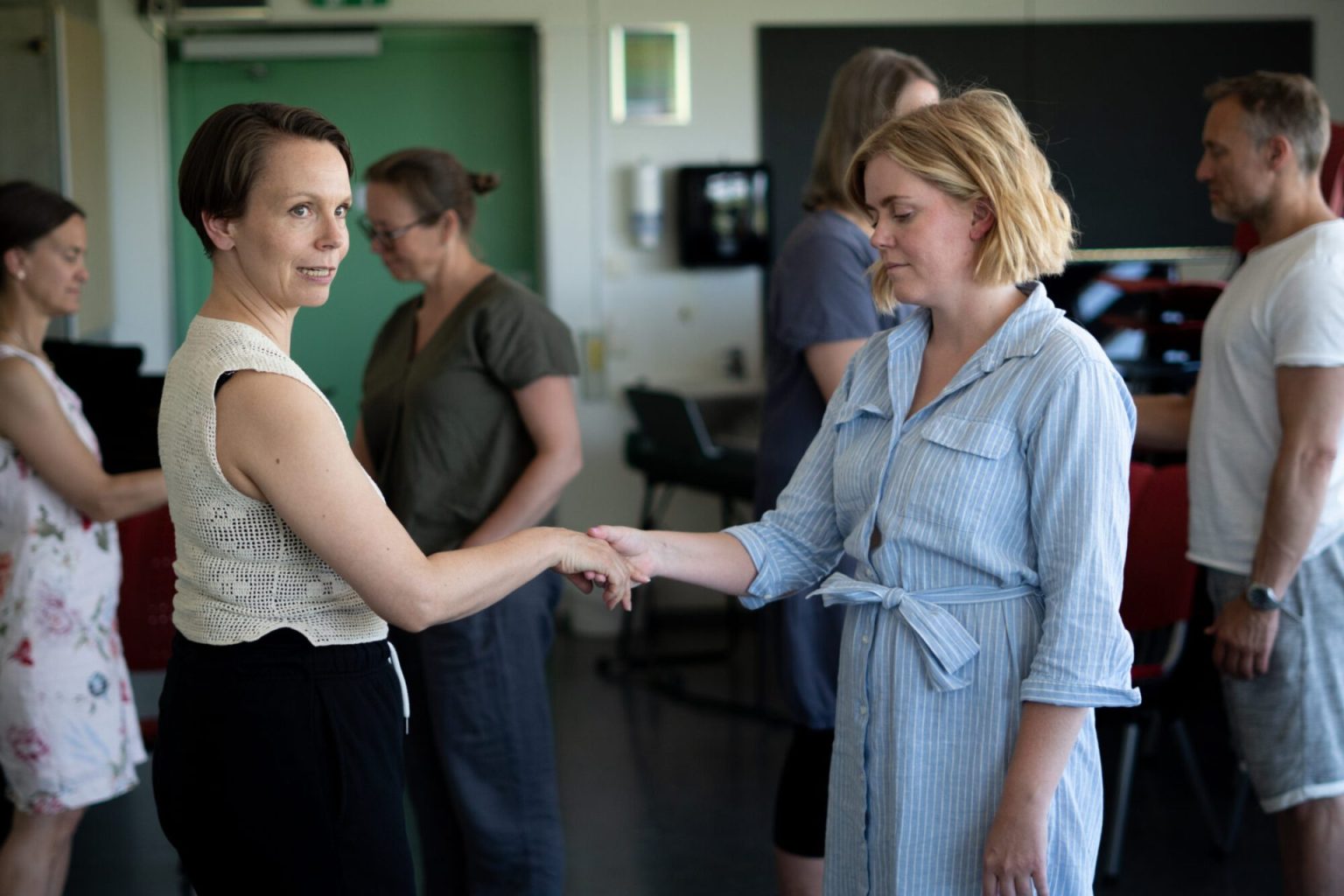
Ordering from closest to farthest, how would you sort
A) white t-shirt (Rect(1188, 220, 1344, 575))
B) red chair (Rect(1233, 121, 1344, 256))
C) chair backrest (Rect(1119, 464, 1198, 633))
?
1. white t-shirt (Rect(1188, 220, 1344, 575))
2. red chair (Rect(1233, 121, 1344, 256))
3. chair backrest (Rect(1119, 464, 1198, 633))

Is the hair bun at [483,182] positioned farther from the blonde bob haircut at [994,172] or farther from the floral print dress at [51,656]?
the blonde bob haircut at [994,172]

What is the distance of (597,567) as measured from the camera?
1.86 metres

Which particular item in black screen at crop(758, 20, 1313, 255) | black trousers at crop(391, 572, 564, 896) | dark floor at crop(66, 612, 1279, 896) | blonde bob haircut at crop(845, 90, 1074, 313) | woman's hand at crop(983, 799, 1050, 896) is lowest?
dark floor at crop(66, 612, 1279, 896)

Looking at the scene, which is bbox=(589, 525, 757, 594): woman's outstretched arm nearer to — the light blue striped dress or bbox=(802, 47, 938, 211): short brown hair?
the light blue striped dress

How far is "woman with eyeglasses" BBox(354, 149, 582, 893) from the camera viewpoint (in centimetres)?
251

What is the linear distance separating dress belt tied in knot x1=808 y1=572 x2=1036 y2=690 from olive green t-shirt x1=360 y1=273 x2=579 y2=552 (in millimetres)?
1082

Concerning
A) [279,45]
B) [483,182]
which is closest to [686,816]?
[483,182]

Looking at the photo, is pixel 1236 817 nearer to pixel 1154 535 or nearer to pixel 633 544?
pixel 1154 535

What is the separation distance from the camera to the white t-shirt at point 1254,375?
2.35 meters

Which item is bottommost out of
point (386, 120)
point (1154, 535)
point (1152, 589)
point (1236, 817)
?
point (1236, 817)

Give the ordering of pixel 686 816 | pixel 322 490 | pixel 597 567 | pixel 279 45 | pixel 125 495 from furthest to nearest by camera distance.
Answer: pixel 279 45 < pixel 686 816 < pixel 125 495 < pixel 597 567 < pixel 322 490

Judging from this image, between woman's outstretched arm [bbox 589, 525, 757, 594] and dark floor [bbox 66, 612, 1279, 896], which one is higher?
woman's outstretched arm [bbox 589, 525, 757, 594]

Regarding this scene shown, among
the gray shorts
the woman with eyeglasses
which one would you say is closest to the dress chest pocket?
the woman with eyeglasses

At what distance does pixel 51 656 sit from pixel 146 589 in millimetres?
705
